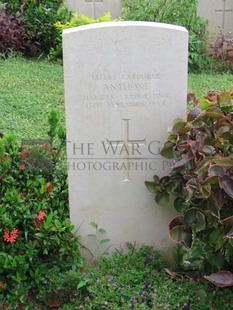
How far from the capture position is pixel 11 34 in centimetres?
819

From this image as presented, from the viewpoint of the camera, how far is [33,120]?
5.80m

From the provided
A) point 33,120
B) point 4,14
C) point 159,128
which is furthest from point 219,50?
point 159,128

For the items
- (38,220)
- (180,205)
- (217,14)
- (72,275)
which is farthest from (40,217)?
(217,14)

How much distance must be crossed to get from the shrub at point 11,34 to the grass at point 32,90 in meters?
0.24

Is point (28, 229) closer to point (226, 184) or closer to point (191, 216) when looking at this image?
point (191, 216)

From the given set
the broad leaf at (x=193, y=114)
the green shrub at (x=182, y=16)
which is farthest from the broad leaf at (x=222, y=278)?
the green shrub at (x=182, y=16)

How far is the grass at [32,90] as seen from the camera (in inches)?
221

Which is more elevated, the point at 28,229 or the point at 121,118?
the point at 121,118

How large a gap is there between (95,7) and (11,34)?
4.87 ft

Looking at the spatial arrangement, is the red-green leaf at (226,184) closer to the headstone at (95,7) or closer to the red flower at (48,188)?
the red flower at (48,188)

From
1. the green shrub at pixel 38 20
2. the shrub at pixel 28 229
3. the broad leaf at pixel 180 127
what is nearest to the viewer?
the broad leaf at pixel 180 127

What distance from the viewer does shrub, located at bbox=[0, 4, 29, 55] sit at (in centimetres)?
816

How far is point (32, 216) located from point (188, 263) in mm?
888

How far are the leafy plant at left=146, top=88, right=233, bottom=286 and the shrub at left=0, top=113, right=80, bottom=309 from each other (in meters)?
0.58
